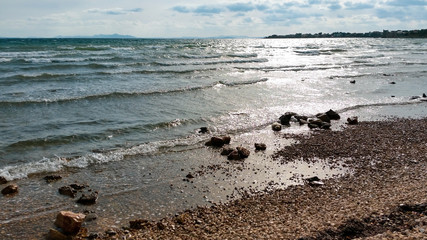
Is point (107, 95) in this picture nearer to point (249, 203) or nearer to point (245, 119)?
point (245, 119)

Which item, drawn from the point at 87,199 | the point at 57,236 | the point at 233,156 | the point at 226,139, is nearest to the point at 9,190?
the point at 87,199

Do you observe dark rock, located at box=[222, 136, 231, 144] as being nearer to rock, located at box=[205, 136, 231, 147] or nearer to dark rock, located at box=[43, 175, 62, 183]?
rock, located at box=[205, 136, 231, 147]

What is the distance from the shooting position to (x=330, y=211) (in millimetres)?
7410

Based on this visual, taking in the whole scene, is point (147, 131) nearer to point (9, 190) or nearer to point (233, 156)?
point (233, 156)

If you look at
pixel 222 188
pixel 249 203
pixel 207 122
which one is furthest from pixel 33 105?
pixel 249 203

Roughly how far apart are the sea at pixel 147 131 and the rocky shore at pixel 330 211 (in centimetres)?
62

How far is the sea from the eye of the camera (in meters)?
8.42

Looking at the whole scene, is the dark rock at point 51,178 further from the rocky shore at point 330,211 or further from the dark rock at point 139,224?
the dark rock at point 139,224

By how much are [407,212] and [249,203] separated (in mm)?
3193

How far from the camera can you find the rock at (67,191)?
28.1ft

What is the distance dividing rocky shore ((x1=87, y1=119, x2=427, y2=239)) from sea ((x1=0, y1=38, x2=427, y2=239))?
621mm

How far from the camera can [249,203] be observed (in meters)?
8.09

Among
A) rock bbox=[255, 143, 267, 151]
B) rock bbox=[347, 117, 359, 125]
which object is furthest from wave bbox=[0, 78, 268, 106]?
rock bbox=[255, 143, 267, 151]

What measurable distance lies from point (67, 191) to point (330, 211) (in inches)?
241
